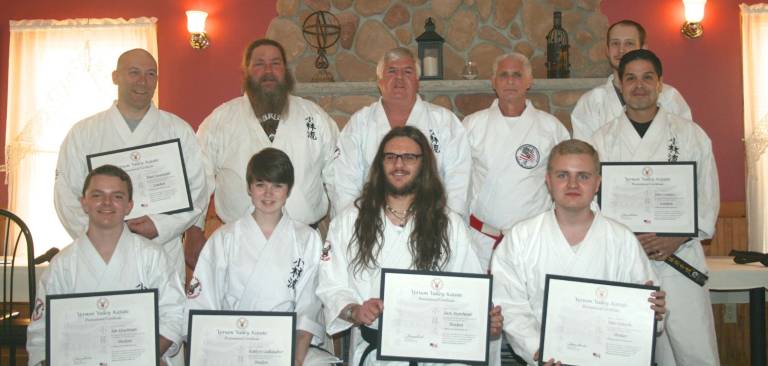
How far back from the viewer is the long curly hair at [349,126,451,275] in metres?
3.36

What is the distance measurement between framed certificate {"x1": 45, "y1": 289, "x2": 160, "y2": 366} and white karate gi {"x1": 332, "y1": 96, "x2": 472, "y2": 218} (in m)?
1.39

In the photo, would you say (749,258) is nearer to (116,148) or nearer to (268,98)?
(268,98)

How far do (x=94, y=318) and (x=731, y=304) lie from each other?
563 cm

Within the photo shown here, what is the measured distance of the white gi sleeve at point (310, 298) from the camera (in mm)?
3475

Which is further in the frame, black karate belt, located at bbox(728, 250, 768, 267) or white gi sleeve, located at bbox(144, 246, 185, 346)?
black karate belt, located at bbox(728, 250, 768, 267)

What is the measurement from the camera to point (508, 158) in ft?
14.5

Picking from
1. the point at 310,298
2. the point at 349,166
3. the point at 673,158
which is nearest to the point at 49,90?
the point at 349,166

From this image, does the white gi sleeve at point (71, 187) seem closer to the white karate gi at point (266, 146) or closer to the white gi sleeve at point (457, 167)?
the white karate gi at point (266, 146)

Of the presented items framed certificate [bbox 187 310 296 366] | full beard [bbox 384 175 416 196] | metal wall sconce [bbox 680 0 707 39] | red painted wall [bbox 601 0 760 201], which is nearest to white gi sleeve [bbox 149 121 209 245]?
framed certificate [bbox 187 310 296 366]

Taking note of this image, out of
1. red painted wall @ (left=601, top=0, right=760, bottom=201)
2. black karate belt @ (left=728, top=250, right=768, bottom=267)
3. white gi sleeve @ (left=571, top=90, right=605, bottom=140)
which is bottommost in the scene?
black karate belt @ (left=728, top=250, right=768, bottom=267)

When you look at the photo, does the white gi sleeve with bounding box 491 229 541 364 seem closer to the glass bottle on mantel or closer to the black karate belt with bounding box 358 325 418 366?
the black karate belt with bounding box 358 325 418 366

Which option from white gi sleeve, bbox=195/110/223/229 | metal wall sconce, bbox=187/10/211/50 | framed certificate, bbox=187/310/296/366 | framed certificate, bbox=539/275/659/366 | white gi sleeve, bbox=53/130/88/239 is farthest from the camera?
metal wall sconce, bbox=187/10/211/50

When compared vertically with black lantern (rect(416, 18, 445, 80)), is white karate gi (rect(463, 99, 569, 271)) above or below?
below

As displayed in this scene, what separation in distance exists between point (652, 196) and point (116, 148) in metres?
3.01
